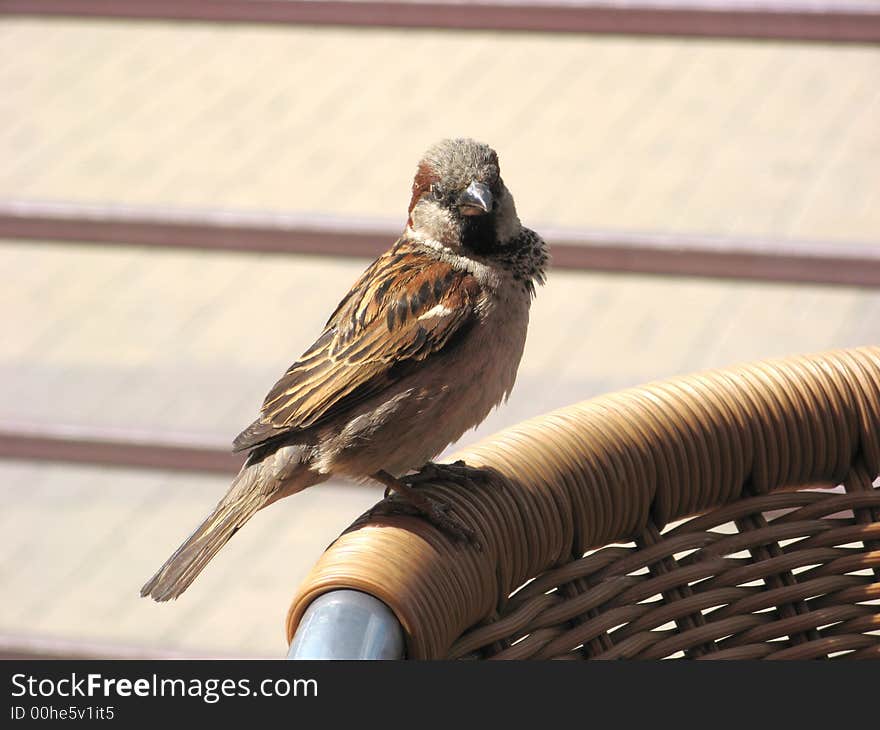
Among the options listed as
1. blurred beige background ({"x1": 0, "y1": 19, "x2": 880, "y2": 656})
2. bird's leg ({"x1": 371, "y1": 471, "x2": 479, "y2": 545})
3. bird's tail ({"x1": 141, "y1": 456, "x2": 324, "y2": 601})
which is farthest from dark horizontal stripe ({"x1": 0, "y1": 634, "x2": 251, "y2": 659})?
bird's leg ({"x1": 371, "y1": 471, "x2": 479, "y2": 545})

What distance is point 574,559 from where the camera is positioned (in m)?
1.04

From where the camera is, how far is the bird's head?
51.7 inches

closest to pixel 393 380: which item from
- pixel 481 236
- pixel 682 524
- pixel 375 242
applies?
pixel 481 236

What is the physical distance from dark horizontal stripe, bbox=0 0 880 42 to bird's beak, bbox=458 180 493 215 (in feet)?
3.08

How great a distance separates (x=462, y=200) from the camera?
1.30 m

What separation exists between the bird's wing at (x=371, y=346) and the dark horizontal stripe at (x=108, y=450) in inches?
41.8

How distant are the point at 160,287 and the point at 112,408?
67 cm

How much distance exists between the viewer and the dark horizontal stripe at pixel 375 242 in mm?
2104

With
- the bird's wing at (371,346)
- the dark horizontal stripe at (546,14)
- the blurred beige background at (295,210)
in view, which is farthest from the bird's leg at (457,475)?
the blurred beige background at (295,210)

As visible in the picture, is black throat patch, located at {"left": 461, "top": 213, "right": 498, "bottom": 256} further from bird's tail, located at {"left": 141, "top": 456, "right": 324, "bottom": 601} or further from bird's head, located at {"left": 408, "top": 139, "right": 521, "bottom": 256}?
bird's tail, located at {"left": 141, "top": 456, "right": 324, "bottom": 601}

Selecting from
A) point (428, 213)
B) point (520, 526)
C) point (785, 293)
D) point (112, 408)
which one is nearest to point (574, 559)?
point (520, 526)

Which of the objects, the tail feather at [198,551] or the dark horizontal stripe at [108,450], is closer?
the tail feather at [198,551]

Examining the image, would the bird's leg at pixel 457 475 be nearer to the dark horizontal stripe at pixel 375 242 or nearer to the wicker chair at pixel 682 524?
the wicker chair at pixel 682 524

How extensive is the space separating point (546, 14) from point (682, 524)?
1.29 meters
